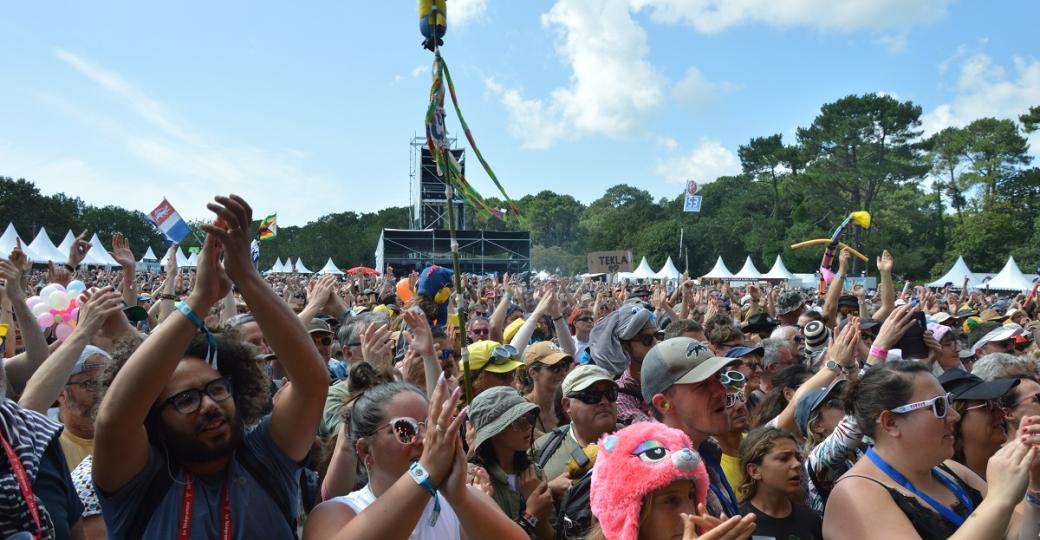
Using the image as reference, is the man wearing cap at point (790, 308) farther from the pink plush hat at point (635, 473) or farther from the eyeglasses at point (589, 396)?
the pink plush hat at point (635, 473)

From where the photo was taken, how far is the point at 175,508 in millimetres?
1985

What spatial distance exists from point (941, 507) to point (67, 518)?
2.95 metres

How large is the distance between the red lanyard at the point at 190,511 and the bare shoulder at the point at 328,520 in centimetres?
23

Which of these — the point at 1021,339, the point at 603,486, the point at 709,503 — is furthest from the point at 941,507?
the point at 1021,339

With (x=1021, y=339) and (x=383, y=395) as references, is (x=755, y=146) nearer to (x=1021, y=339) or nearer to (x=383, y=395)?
(x=1021, y=339)

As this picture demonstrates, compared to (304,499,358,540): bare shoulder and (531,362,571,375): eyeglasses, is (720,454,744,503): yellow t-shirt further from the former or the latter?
(304,499,358,540): bare shoulder

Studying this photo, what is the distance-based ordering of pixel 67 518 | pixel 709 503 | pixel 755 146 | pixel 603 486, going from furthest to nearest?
1. pixel 755 146
2. pixel 709 503
3. pixel 603 486
4. pixel 67 518

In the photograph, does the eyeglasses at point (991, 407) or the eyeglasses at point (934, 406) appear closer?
the eyeglasses at point (934, 406)

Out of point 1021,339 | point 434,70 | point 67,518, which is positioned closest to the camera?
point 67,518

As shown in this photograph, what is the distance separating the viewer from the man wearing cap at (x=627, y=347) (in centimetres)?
432

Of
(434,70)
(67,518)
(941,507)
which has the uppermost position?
(434,70)

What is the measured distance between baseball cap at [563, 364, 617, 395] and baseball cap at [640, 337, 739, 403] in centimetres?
38

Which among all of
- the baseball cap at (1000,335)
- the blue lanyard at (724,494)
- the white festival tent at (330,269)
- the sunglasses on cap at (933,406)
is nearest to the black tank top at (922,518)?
the sunglasses on cap at (933,406)

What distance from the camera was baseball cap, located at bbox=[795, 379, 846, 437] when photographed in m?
3.65
